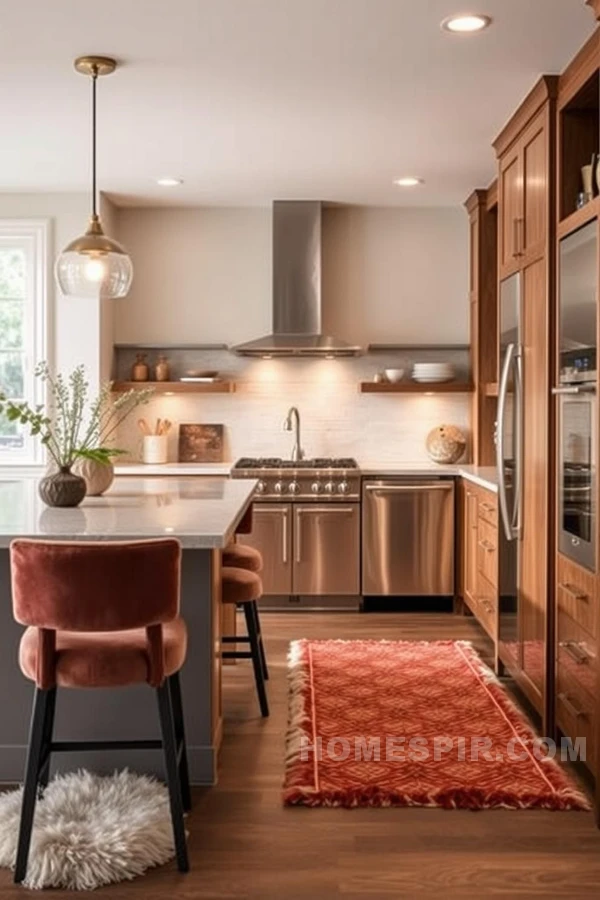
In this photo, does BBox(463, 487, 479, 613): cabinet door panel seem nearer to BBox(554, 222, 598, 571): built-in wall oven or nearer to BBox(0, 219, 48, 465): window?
BBox(554, 222, 598, 571): built-in wall oven

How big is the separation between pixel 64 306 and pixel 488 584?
125 inches

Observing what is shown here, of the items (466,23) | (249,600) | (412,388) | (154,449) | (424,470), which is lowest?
(249,600)

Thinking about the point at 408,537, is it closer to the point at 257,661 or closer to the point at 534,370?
the point at 257,661

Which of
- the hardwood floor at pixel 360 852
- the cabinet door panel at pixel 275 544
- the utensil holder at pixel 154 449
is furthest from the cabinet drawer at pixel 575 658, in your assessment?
the utensil holder at pixel 154 449

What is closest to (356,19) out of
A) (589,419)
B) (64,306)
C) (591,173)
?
(591,173)

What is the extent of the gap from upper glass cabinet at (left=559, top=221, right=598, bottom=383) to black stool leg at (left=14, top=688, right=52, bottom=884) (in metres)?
2.00

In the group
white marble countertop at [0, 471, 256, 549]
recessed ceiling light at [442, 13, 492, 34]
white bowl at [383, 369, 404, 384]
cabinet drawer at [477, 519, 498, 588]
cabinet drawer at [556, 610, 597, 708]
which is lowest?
cabinet drawer at [556, 610, 597, 708]

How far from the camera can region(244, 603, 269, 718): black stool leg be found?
4.14m

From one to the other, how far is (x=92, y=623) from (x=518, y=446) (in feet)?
7.37

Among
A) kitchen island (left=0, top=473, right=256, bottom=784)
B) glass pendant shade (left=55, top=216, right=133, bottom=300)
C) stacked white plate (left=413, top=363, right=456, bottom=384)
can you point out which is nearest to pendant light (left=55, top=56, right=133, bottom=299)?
glass pendant shade (left=55, top=216, right=133, bottom=300)

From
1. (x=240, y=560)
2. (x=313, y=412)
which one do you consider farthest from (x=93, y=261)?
(x=313, y=412)

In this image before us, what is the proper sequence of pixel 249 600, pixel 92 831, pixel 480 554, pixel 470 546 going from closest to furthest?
pixel 92 831 < pixel 249 600 < pixel 480 554 < pixel 470 546

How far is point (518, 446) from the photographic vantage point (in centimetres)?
421

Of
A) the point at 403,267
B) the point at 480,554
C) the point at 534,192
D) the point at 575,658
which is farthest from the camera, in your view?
the point at 403,267
